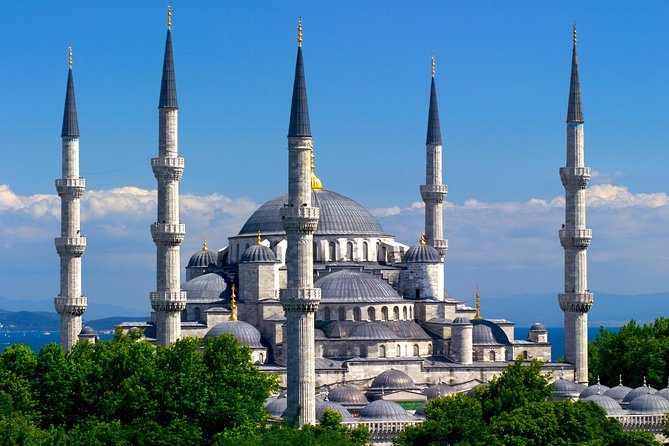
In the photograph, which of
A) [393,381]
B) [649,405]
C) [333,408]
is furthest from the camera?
[393,381]

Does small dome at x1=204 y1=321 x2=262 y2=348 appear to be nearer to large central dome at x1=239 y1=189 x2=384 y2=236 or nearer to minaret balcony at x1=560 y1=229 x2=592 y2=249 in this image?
large central dome at x1=239 y1=189 x2=384 y2=236

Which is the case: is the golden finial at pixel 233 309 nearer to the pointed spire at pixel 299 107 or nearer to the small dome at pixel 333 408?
the small dome at pixel 333 408

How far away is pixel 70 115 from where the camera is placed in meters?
60.8

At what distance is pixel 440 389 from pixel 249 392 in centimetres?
1485

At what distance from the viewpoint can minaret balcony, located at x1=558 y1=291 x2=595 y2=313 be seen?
6134cm

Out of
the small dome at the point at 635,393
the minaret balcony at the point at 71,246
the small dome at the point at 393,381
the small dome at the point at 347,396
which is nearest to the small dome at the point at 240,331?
the small dome at the point at 347,396

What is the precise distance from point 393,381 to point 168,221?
1098 cm

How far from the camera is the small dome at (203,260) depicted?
237ft

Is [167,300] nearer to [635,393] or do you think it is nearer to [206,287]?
[206,287]

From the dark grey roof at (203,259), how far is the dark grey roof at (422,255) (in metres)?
9.94

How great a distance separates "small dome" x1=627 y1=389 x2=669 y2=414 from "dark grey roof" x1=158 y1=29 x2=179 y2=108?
1988cm

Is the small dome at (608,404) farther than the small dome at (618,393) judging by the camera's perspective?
No

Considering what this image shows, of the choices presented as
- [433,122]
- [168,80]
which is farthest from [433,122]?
[168,80]

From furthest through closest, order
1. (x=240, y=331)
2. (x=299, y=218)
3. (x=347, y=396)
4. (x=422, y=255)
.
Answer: (x=422, y=255) < (x=240, y=331) < (x=347, y=396) < (x=299, y=218)
